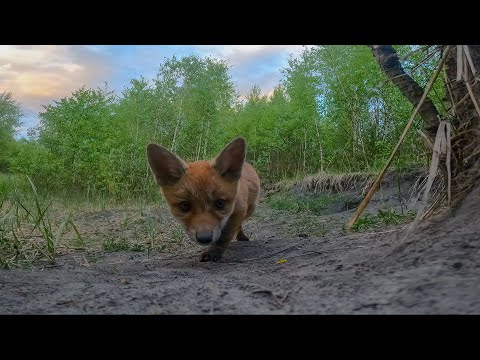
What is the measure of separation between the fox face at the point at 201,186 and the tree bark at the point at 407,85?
3.66 feet

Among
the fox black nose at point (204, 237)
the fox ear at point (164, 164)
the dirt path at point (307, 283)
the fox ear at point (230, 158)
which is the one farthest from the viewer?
the fox ear at point (230, 158)

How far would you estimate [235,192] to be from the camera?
10.6ft

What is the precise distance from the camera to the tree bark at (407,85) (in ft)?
8.79

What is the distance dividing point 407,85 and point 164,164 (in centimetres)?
173

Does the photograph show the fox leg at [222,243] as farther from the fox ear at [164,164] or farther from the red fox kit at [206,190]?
the fox ear at [164,164]

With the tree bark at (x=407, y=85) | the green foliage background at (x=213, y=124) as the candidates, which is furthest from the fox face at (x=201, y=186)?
the green foliage background at (x=213, y=124)

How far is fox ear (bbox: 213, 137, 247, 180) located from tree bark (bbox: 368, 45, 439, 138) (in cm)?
111

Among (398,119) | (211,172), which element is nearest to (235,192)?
(211,172)

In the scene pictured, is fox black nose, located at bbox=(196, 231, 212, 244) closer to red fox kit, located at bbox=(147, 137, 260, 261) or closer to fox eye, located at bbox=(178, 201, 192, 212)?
red fox kit, located at bbox=(147, 137, 260, 261)

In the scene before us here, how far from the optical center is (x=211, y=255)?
3.19 m

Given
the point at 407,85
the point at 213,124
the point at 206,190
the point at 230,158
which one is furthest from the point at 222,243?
the point at 213,124
